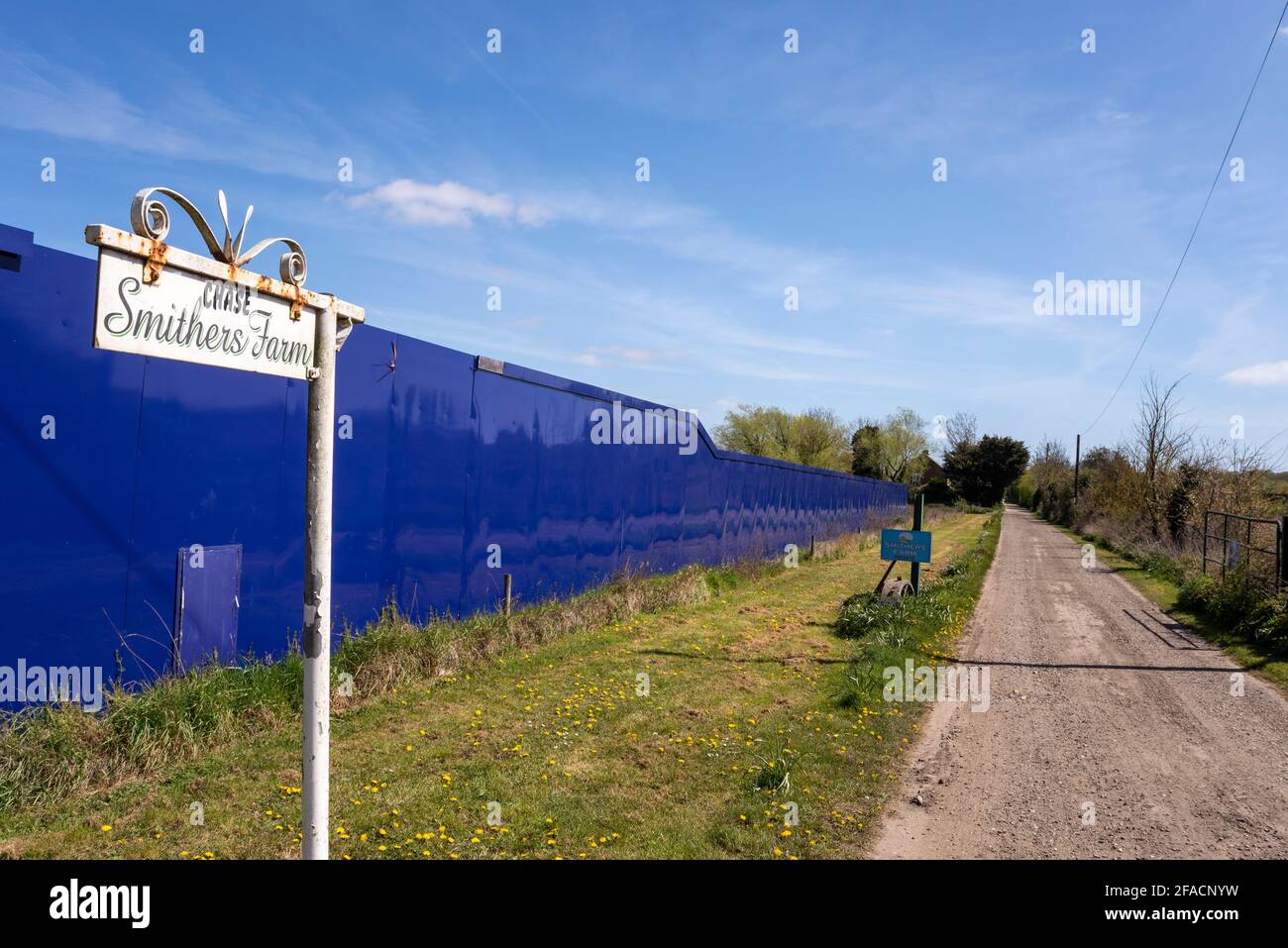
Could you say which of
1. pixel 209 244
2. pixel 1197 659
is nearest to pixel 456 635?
pixel 209 244

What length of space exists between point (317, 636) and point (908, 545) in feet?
38.4

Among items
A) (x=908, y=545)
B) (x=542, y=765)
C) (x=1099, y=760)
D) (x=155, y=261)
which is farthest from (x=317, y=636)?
(x=908, y=545)

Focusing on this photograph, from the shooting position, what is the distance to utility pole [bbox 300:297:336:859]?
2.74m

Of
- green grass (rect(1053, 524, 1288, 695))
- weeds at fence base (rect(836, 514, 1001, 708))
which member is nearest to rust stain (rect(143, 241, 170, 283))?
weeds at fence base (rect(836, 514, 1001, 708))

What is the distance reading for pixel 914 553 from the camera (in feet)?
42.4

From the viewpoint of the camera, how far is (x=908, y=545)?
514 inches

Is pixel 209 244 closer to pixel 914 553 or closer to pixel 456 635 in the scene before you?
pixel 456 635

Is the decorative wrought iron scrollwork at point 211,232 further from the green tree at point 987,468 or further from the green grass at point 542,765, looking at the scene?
the green tree at point 987,468

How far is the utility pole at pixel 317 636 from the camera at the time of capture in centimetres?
274

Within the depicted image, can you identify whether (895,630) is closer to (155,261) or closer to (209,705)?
(209,705)
